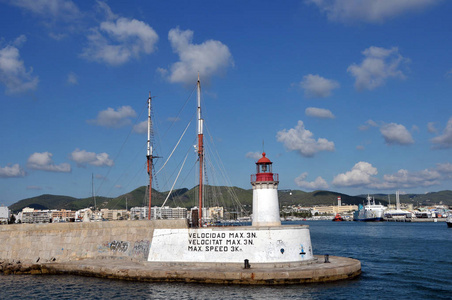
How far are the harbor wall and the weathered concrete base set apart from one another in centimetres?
144

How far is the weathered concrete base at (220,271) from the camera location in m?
23.0

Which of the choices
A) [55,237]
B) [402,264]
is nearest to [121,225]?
[55,237]

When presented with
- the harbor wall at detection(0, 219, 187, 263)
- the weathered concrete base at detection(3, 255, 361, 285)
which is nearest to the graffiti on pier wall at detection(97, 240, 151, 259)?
the harbor wall at detection(0, 219, 187, 263)

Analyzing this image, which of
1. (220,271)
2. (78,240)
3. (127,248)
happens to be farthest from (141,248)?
(220,271)

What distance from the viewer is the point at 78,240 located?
30.9 m

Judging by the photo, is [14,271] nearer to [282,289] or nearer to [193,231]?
[193,231]

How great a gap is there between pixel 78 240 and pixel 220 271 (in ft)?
46.5

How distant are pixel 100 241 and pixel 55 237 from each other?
14.9 feet

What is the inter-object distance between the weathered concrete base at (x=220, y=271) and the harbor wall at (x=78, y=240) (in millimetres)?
1441

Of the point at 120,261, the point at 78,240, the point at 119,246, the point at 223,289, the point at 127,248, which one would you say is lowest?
the point at 223,289

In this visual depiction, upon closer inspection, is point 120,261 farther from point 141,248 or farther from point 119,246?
point 141,248

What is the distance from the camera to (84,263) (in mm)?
28359

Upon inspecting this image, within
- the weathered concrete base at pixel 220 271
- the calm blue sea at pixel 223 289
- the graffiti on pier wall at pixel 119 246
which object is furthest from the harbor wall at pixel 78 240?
the calm blue sea at pixel 223 289

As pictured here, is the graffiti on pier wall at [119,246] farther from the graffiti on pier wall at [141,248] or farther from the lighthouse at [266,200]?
the lighthouse at [266,200]
